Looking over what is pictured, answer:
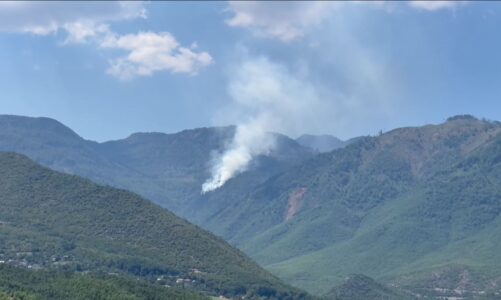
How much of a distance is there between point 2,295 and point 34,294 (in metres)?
10.3

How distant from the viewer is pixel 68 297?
198 meters

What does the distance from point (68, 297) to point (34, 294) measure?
8506 millimetres

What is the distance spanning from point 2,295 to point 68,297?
18690 millimetres

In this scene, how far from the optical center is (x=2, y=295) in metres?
181

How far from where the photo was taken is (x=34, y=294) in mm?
191000

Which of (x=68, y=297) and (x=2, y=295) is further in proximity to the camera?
(x=68, y=297)
